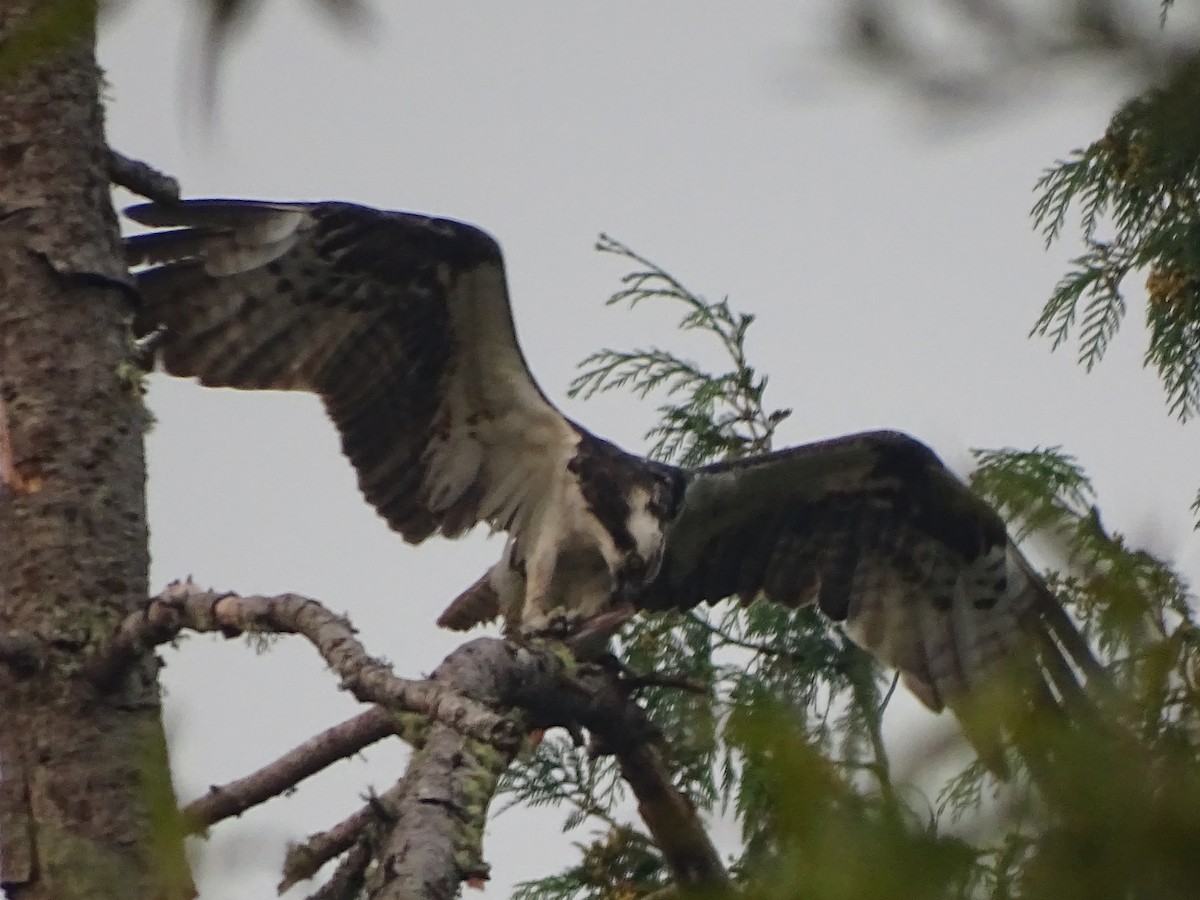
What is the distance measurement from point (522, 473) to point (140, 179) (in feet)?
7.22

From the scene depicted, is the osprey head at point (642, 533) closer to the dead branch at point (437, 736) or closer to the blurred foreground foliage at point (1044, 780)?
the dead branch at point (437, 736)

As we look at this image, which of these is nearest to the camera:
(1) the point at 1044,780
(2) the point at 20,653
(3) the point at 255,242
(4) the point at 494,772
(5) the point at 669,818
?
(1) the point at 1044,780

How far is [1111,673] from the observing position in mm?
1463

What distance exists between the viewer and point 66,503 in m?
3.16

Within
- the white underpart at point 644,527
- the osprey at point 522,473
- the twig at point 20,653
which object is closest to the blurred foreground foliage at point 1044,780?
the twig at point 20,653

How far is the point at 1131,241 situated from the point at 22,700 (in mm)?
2894

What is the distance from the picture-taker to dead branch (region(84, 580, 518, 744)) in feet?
8.04

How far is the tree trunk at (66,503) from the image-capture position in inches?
116

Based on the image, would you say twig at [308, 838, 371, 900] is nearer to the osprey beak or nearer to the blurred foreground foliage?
the blurred foreground foliage

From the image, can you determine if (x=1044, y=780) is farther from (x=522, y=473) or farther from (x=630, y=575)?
(x=522, y=473)

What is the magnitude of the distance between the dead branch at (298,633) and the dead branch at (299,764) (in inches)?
11.2

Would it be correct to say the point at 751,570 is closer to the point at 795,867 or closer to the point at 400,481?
the point at 400,481

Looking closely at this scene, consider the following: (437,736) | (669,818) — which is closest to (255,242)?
(669,818)

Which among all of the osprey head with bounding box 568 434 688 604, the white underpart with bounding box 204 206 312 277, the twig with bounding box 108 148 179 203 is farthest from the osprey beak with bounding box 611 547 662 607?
the twig with bounding box 108 148 179 203
